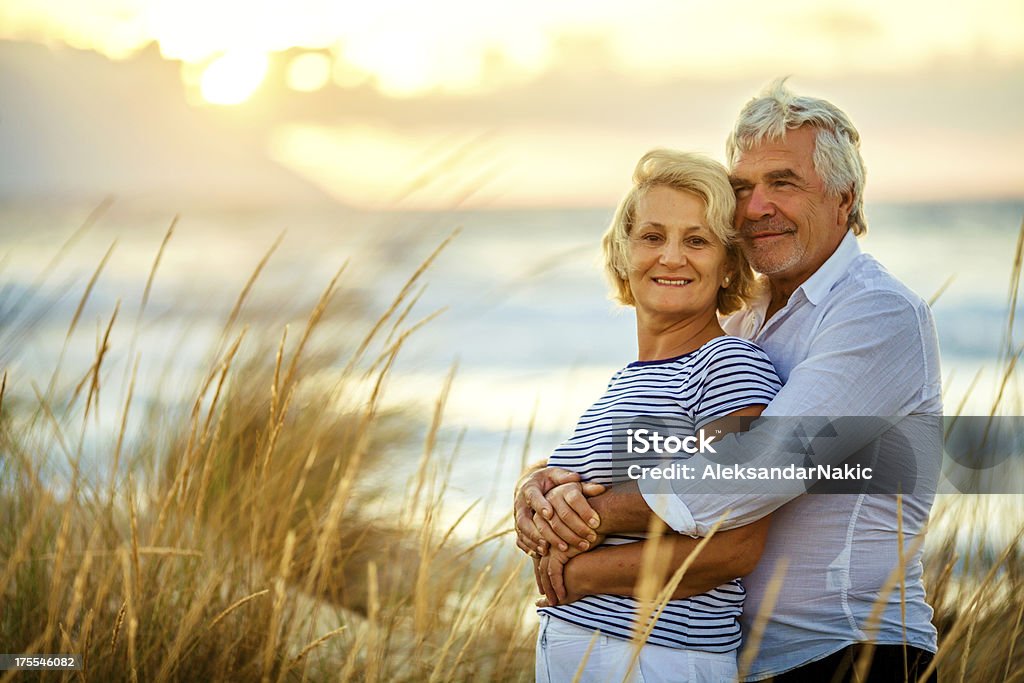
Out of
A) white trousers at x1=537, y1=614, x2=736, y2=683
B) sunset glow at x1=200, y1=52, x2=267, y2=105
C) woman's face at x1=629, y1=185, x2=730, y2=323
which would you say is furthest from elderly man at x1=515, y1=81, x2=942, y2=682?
sunset glow at x1=200, y1=52, x2=267, y2=105

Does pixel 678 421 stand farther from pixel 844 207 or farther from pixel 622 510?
pixel 844 207

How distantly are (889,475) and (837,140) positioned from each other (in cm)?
79

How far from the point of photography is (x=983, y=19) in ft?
44.7

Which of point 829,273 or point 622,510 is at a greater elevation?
point 829,273

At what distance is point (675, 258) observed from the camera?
219 cm

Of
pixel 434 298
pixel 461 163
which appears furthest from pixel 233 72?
pixel 434 298

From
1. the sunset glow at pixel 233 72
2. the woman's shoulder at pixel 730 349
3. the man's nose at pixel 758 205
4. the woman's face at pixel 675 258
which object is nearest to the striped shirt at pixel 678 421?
A: the woman's shoulder at pixel 730 349

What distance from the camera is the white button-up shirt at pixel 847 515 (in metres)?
1.95

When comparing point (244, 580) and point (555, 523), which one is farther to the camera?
point (244, 580)

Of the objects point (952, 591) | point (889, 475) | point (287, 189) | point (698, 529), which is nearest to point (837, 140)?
point (889, 475)

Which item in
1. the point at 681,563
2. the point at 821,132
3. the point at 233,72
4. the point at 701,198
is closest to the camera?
the point at 681,563

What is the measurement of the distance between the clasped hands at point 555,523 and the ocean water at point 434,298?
0.31 meters

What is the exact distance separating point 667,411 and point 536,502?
0.33 metres

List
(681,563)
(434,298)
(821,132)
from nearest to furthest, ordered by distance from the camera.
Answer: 1. (681,563)
2. (821,132)
3. (434,298)
